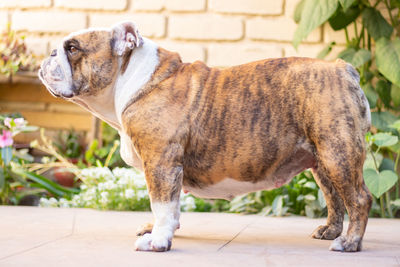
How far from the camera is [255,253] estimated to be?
2.36 metres

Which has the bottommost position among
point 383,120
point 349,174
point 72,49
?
point 383,120

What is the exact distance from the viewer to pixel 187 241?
267cm

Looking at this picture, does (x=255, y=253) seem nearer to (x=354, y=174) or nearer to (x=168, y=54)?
(x=354, y=174)

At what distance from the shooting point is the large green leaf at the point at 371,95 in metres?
4.04

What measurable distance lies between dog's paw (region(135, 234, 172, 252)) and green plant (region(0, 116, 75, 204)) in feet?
6.80

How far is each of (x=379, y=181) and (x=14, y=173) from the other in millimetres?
2537

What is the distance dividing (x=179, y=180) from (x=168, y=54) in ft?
1.99

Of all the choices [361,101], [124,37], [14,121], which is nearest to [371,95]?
[361,101]

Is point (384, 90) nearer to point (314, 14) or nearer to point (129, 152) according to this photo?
point (314, 14)

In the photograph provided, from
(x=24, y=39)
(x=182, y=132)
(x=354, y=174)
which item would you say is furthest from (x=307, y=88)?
(x=24, y=39)

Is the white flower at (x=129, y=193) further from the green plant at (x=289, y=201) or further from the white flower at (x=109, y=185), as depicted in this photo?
the green plant at (x=289, y=201)

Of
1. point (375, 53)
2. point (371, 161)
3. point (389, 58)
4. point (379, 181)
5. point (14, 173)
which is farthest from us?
point (14, 173)

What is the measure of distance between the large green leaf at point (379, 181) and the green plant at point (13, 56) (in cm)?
275

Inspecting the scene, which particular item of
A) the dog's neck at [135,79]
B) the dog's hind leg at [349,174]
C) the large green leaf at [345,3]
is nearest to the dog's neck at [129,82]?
the dog's neck at [135,79]
